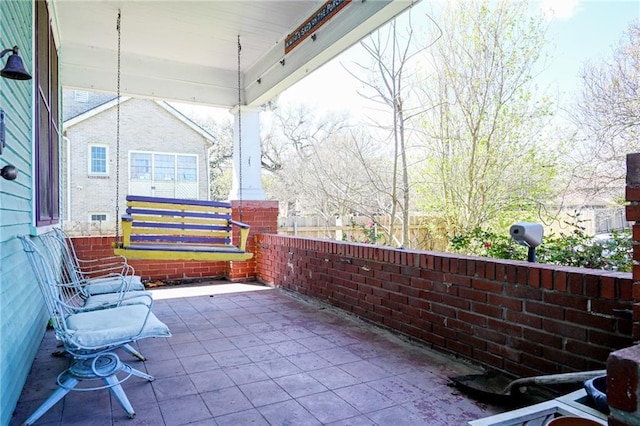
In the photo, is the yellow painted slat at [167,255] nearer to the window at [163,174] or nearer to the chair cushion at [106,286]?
the chair cushion at [106,286]

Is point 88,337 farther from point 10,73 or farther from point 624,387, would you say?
point 624,387

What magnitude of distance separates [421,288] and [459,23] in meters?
4.34

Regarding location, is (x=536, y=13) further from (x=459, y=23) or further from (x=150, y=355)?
(x=150, y=355)

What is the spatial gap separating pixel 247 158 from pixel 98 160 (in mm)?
9513

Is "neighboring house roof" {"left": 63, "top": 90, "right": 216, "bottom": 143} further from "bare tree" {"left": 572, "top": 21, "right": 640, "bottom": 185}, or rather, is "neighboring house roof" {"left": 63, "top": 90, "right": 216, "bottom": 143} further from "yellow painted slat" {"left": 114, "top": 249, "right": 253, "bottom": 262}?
"bare tree" {"left": 572, "top": 21, "right": 640, "bottom": 185}

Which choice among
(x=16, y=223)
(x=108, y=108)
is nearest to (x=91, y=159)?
(x=108, y=108)

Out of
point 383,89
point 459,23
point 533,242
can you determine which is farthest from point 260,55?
point 533,242

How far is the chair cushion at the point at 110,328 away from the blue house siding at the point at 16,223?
11.2 inches

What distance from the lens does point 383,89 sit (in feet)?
18.3

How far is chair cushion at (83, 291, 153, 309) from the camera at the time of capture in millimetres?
2936

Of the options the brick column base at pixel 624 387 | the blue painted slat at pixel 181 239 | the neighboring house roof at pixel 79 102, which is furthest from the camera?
the neighboring house roof at pixel 79 102

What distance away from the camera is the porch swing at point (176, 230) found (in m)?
3.70

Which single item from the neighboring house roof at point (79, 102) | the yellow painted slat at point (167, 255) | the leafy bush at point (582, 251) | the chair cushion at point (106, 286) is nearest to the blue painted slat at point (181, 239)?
the yellow painted slat at point (167, 255)

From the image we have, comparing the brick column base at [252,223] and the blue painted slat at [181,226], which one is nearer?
the blue painted slat at [181,226]
